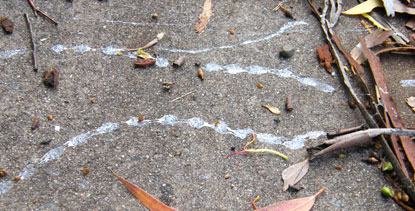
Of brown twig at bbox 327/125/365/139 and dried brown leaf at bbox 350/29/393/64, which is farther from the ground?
dried brown leaf at bbox 350/29/393/64

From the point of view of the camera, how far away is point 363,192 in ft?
5.93

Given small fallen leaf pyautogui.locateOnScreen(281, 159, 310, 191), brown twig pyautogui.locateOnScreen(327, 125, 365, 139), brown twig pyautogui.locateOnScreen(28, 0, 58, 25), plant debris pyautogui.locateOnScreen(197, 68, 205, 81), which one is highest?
brown twig pyautogui.locateOnScreen(28, 0, 58, 25)

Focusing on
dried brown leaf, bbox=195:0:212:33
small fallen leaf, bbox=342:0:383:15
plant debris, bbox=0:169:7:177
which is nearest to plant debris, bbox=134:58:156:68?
dried brown leaf, bbox=195:0:212:33

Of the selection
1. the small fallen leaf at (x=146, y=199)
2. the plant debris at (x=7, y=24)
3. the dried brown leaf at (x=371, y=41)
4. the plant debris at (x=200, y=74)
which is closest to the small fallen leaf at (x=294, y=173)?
the small fallen leaf at (x=146, y=199)

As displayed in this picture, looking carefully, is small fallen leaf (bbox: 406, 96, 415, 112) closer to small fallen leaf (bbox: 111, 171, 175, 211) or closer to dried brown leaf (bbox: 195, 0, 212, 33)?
dried brown leaf (bbox: 195, 0, 212, 33)

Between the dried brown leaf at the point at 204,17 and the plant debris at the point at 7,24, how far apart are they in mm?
1189

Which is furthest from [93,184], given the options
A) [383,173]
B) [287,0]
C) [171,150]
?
[287,0]

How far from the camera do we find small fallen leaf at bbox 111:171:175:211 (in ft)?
5.57

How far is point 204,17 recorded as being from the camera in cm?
244

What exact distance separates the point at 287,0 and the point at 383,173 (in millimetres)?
1392

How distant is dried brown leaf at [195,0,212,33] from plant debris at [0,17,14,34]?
1189 millimetres

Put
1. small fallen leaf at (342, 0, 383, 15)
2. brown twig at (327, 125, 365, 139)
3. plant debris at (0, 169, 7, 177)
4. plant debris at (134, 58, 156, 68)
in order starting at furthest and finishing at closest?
small fallen leaf at (342, 0, 383, 15), plant debris at (134, 58, 156, 68), brown twig at (327, 125, 365, 139), plant debris at (0, 169, 7, 177)

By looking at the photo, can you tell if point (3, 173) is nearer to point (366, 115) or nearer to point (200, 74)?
point (200, 74)

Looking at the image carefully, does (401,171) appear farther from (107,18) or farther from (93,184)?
(107,18)
